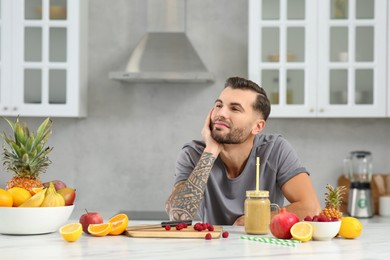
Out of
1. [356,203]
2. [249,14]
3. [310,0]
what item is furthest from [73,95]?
[356,203]

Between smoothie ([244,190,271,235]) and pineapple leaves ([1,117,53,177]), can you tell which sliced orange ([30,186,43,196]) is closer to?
pineapple leaves ([1,117,53,177])

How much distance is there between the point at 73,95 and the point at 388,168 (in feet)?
7.52

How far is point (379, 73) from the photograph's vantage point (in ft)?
15.1

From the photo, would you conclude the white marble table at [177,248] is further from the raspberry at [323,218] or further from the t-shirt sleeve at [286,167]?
the t-shirt sleeve at [286,167]

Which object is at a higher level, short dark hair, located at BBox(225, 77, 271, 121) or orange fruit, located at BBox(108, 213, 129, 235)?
short dark hair, located at BBox(225, 77, 271, 121)

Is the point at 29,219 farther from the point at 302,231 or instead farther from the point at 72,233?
the point at 302,231

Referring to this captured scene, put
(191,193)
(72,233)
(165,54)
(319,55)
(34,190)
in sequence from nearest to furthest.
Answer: (72,233), (34,190), (191,193), (319,55), (165,54)

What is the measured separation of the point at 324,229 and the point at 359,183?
2530 millimetres

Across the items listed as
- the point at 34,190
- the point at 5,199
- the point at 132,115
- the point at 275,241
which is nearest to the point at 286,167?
the point at 275,241

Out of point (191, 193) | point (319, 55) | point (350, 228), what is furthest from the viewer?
point (319, 55)

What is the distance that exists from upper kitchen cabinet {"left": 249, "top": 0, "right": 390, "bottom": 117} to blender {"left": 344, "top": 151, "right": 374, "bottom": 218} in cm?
39

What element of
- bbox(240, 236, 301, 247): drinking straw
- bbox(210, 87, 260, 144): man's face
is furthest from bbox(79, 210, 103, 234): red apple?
bbox(210, 87, 260, 144): man's face

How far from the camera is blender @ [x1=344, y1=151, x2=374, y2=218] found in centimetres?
462

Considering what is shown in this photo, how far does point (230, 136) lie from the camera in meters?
3.22
